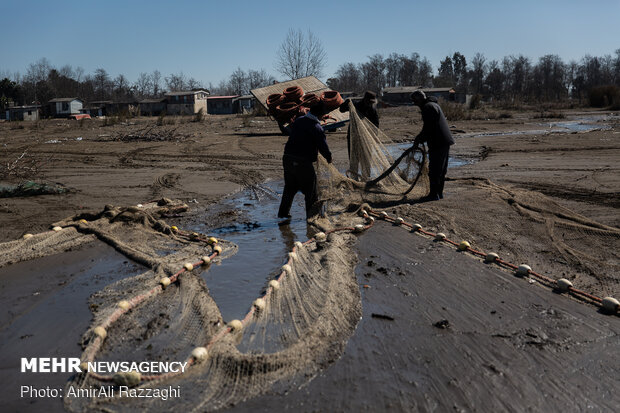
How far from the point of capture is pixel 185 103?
58.3 metres

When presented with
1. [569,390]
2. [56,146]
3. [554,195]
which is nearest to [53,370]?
[569,390]

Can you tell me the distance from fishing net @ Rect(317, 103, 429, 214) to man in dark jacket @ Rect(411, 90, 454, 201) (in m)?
0.22

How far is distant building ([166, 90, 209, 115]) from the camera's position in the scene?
186ft

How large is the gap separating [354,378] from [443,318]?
3.84ft

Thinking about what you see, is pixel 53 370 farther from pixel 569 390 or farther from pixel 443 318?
pixel 569 390

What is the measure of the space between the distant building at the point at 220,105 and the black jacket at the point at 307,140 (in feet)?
182

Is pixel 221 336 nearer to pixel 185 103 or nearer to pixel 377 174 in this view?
pixel 377 174

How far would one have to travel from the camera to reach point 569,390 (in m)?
2.94

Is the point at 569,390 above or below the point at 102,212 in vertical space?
below

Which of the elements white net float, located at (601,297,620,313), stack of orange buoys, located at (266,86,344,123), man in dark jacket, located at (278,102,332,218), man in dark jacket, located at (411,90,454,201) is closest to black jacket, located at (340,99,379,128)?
stack of orange buoys, located at (266,86,344,123)

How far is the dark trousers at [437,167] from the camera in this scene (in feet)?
26.0

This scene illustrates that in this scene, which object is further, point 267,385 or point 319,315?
point 319,315

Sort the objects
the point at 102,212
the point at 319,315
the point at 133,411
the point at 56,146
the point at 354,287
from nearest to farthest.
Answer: the point at 133,411
the point at 319,315
the point at 354,287
the point at 102,212
the point at 56,146

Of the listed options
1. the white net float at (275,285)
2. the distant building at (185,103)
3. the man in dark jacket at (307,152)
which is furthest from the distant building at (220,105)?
the white net float at (275,285)
